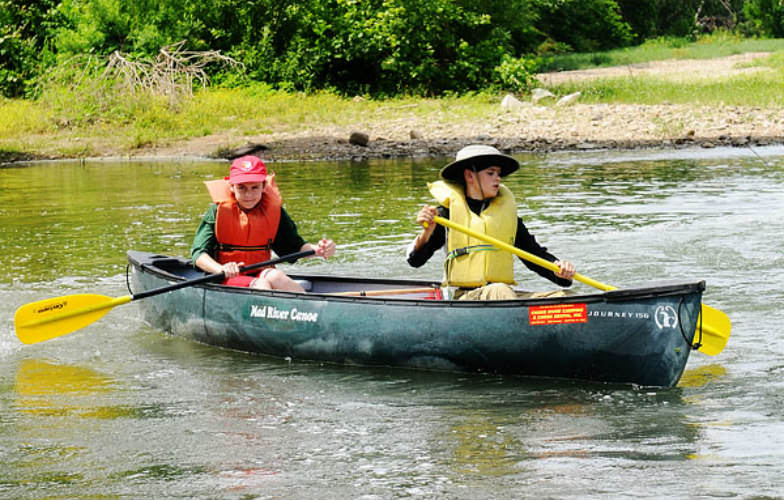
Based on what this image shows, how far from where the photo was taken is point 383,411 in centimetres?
567

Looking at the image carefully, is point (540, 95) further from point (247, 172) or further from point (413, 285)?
point (247, 172)

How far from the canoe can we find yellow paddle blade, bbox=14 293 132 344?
0.38 metres

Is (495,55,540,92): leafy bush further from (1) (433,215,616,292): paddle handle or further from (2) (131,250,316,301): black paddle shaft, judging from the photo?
(1) (433,215,616,292): paddle handle

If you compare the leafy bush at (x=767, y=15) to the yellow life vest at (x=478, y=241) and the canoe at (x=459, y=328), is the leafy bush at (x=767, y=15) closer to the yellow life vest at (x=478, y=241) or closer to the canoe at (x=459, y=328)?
the canoe at (x=459, y=328)

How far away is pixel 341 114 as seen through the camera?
2272 cm

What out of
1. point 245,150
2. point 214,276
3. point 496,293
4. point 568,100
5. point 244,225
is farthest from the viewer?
point 568,100

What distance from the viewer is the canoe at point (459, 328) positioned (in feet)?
18.3

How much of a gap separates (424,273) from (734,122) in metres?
12.4

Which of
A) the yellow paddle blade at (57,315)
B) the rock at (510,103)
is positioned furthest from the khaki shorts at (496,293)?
the rock at (510,103)

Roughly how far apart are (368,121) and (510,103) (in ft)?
9.48

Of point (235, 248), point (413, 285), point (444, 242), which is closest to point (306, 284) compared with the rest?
point (235, 248)

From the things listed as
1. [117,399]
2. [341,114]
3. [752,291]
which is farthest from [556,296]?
[341,114]

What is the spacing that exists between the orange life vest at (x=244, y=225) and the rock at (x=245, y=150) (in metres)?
12.2

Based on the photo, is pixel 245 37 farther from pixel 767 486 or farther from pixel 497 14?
pixel 767 486
